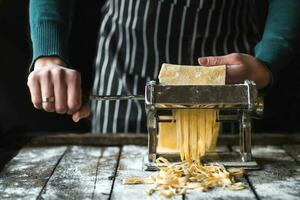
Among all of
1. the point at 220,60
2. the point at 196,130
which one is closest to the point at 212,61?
the point at 220,60

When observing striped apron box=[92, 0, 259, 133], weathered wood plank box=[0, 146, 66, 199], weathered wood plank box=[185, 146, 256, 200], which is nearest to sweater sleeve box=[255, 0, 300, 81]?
striped apron box=[92, 0, 259, 133]

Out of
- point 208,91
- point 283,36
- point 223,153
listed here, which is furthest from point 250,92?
point 283,36

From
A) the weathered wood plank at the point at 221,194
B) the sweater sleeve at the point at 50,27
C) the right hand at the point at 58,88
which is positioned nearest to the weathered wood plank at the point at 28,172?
the right hand at the point at 58,88

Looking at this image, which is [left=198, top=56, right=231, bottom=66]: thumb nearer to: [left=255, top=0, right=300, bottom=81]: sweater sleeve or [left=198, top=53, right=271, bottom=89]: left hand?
[left=198, top=53, right=271, bottom=89]: left hand

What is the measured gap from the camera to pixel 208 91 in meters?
1.54

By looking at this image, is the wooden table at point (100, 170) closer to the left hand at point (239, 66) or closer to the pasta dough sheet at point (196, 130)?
the pasta dough sheet at point (196, 130)

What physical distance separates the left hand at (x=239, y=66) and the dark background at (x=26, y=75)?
76cm

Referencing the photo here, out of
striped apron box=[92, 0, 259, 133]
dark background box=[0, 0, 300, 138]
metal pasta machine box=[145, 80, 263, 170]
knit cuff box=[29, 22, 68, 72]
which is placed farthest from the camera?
dark background box=[0, 0, 300, 138]

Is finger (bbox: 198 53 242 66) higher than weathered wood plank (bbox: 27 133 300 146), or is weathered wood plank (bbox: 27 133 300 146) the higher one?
finger (bbox: 198 53 242 66)

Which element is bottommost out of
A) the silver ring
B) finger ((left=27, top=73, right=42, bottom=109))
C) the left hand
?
the silver ring

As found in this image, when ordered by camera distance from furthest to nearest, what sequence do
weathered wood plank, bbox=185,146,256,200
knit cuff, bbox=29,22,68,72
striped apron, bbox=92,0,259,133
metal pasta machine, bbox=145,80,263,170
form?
striped apron, bbox=92,0,259,133 < knit cuff, bbox=29,22,68,72 < metal pasta machine, bbox=145,80,263,170 < weathered wood plank, bbox=185,146,256,200

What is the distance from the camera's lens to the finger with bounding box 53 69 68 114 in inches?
63.4

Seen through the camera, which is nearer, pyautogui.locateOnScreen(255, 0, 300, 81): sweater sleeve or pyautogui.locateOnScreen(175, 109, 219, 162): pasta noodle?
pyautogui.locateOnScreen(175, 109, 219, 162): pasta noodle

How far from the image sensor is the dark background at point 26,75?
8.81ft
